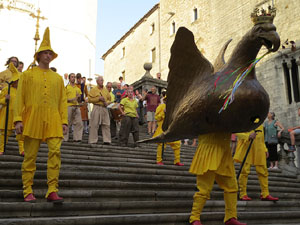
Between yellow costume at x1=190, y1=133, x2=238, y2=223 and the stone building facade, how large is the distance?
790 centimetres

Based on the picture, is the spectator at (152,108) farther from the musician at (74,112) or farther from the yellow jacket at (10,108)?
the yellow jacket at (10,108)

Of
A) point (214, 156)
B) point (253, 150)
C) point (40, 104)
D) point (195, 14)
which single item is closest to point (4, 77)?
point (40, 104)

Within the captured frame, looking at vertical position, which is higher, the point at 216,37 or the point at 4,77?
the point at 216,37

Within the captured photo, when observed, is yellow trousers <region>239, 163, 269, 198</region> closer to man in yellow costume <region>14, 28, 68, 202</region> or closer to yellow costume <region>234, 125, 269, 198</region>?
yellow costume <region>234, 125, 269, 198</region>

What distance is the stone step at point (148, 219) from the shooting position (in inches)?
140

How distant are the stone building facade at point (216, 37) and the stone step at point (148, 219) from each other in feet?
23.6

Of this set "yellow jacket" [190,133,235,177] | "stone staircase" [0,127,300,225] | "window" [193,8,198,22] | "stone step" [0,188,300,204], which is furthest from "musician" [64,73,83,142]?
"window" [193,8,198,22]

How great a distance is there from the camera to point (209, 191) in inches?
158

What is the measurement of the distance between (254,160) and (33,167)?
389 cm

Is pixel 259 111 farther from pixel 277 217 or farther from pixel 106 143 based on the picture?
pixel 106 143

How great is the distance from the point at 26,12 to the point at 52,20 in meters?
2.00

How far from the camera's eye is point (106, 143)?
30.4 feet

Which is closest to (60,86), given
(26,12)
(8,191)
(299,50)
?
(8,191)

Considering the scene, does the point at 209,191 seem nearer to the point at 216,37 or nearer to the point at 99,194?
the point at 99,194
